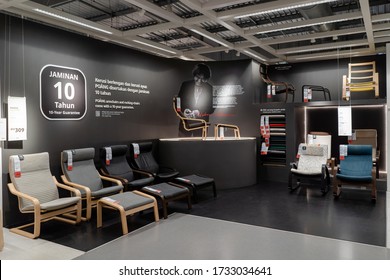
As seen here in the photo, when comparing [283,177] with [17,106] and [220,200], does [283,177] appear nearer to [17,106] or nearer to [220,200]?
[220,200]

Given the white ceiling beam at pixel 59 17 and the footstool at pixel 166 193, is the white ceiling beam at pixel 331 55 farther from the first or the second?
the footstool at pixel 166 193

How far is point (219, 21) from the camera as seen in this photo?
5.35 m

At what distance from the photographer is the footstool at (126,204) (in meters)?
4.14

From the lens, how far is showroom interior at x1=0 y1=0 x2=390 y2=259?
4387mm

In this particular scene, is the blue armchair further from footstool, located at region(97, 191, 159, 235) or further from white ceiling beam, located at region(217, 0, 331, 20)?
footstool, located at region(97, 191, 159, 235)

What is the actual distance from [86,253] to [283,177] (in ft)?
17.6

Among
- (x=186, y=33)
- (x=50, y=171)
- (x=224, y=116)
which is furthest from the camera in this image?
(x=224, y=116)

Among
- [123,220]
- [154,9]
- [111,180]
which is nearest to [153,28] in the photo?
[154,9]

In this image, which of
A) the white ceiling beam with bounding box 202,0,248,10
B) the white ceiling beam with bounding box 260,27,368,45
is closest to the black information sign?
the white ceiling beam with bounding box 202,0,248,10

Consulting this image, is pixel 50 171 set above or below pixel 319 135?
below

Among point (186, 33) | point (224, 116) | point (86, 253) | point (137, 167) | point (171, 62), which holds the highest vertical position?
point (186, 33)

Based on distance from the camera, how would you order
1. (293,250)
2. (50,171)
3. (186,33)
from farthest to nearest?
1. (186,33)
2. (50,171)
3. (293,250)

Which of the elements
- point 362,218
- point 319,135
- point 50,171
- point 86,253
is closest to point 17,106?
point 50,171

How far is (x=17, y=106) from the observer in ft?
14.9
